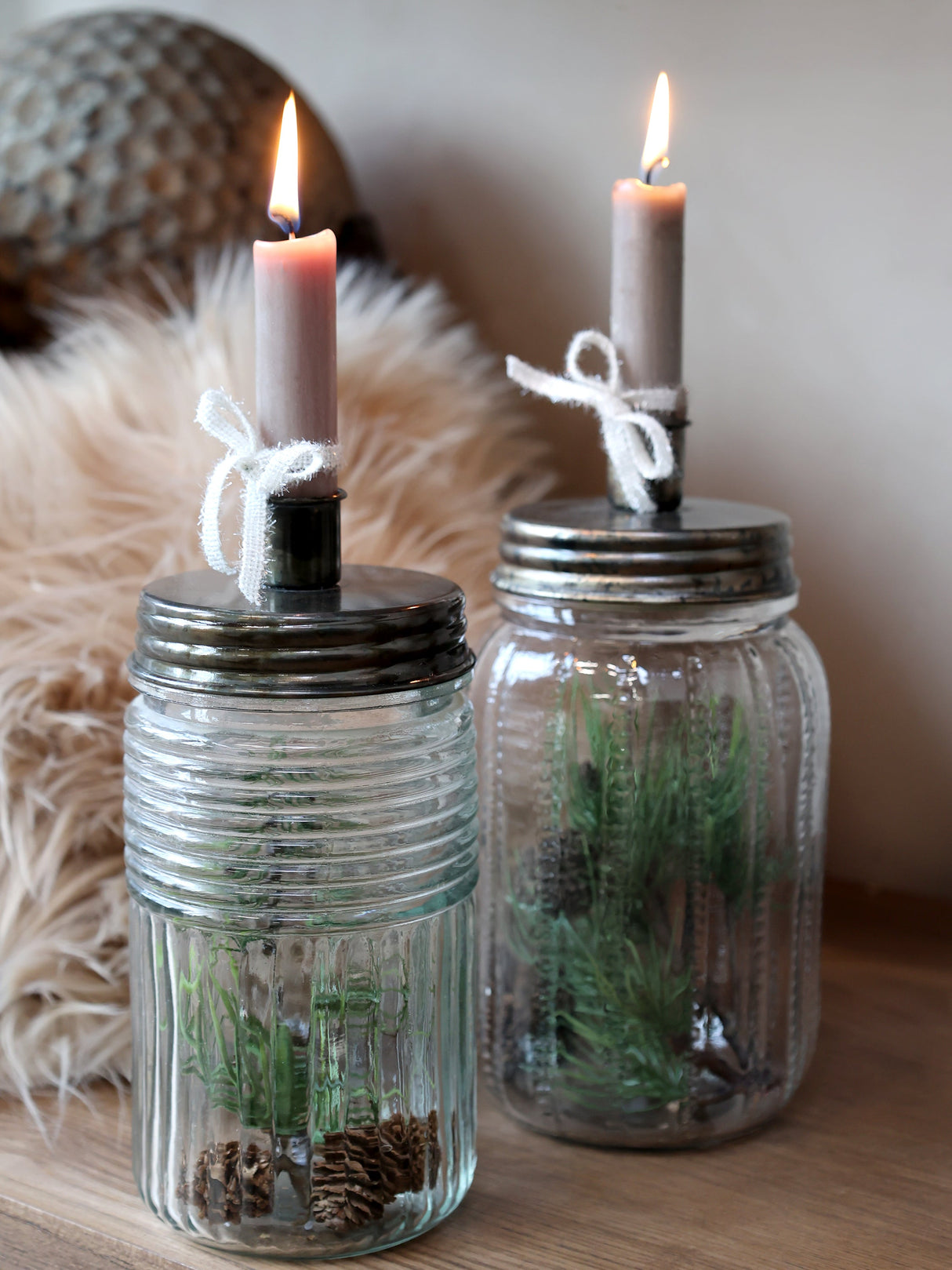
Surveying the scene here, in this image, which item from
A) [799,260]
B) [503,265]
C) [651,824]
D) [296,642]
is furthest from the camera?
[503,265]

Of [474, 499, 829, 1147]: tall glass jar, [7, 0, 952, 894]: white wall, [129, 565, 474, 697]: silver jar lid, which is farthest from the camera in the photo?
[7, 0, 952, 894]: white wall

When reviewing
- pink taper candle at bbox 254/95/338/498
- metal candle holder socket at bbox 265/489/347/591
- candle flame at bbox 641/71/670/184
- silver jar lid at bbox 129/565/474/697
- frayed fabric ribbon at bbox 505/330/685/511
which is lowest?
silver jar lid at bbox 129/565/474/697

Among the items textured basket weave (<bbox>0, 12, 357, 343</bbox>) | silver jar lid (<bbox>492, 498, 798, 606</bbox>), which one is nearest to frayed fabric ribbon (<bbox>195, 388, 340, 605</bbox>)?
silver jar lid (<bbox>492, 498, 798, 606</bbox>)

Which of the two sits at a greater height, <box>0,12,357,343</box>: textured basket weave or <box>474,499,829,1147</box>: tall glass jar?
<box>0,12,357,343</box>: textured basket weave

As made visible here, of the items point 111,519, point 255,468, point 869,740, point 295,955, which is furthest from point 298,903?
point 869,740

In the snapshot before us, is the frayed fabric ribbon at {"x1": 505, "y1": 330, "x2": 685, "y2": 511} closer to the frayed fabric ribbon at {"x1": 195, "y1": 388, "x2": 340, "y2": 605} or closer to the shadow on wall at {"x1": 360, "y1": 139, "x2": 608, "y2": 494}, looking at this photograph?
the frayed fabric ribbon at {"x1": 195, "y1": 388, "x2": 340, "y2": 605}

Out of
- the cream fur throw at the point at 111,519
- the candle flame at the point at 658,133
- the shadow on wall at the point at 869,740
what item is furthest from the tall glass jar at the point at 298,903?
the shadow on wall at the point at 869,740

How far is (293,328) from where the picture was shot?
442 mm

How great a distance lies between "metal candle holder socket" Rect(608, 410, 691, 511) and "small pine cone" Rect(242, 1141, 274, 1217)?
0.93 ft

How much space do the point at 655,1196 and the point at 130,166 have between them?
63cm

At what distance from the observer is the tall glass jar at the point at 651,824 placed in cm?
52

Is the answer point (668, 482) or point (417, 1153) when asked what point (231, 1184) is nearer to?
point (417, 1153)

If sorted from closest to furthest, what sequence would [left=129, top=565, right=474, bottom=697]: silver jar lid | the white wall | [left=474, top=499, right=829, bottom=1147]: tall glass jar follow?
[left=129, top=565, right=474, bottom=697]: silver jar lid, [left=474, top=499, right=829, bottom=1147]: tall glass jar, the white wall

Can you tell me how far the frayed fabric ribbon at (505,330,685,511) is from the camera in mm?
535
